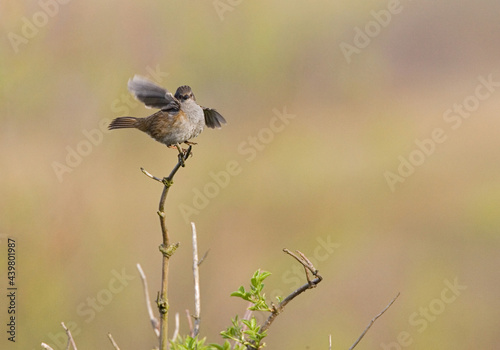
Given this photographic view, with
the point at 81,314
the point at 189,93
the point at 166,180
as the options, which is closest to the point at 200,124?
the point at 189,93

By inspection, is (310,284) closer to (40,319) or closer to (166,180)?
(166,180)

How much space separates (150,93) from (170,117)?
14 centimetres

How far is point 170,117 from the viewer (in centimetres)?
128

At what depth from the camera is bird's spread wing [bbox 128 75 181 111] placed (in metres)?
1.12

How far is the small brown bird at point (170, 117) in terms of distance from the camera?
1.14 metres

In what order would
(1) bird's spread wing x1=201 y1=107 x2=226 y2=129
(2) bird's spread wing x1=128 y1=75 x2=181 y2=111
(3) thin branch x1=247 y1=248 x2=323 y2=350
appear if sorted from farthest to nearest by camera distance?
(1) bird's spread wing x1=201 y1=107 x2=226 y2=129 < (2) bird's spread wing x1=128 y1=75 x2=181 y2=111 < (3) thin branch x1=247 y1=248 x2=323 y2=350

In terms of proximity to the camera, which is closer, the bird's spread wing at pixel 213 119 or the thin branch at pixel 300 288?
the thin branch at pixel 300 288

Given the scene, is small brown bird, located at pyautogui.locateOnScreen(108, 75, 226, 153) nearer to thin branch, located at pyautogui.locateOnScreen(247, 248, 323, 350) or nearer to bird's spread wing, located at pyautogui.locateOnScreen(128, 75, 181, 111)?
bird's spread wing, located at pyautogui.locateOnScreen(128, 75, 181, 111)

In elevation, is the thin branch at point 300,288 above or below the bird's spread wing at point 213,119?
below

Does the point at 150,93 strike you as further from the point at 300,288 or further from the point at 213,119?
the point at 300,288

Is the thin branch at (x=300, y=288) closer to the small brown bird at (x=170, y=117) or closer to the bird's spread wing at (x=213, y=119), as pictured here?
the small brown bird at (x=170, y=117)

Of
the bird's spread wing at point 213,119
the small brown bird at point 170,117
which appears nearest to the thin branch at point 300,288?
the small brown bird at point 170,117

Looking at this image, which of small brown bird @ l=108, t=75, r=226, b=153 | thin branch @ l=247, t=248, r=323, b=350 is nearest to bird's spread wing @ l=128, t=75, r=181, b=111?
small brown bird @ l=108, t=75, r=226, b=153

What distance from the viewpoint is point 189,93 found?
1347mm
